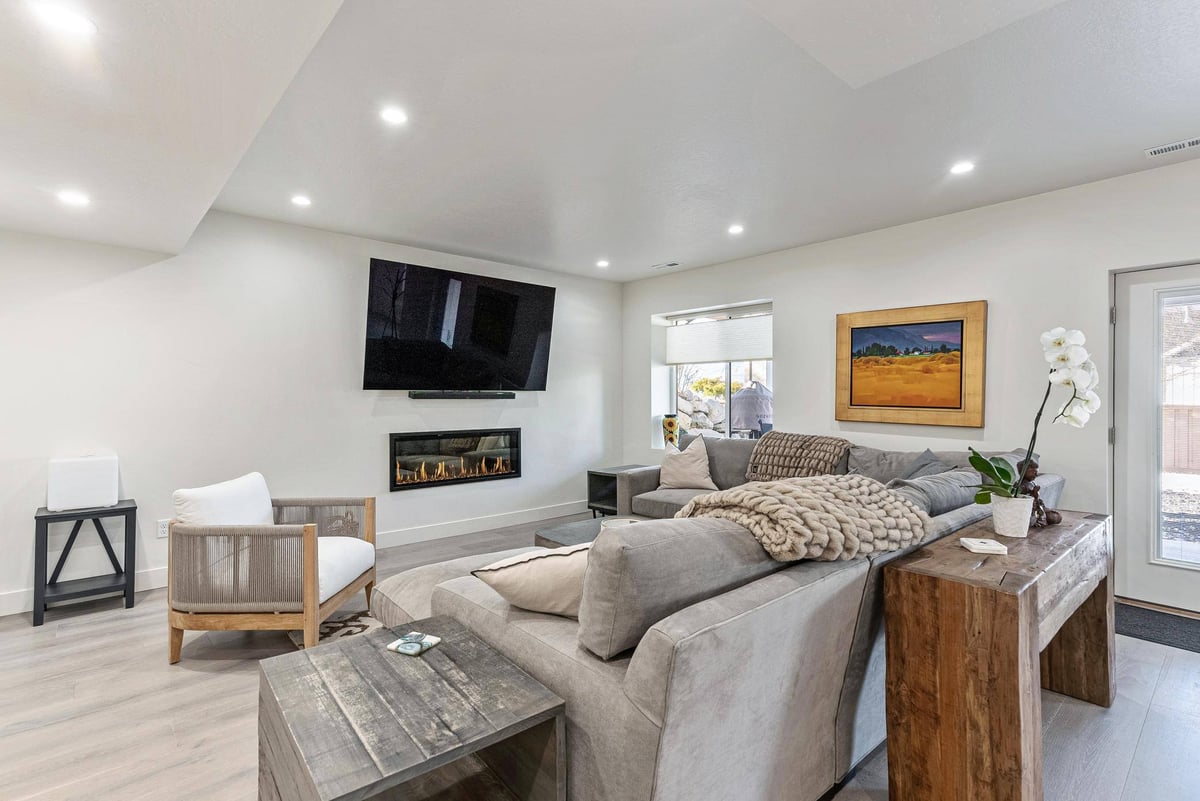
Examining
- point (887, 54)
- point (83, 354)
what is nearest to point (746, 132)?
point (887, 54)

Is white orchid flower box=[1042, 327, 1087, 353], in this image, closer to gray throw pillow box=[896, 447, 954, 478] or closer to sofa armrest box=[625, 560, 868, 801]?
sofa armrest box=[625, 560, 868, 801]

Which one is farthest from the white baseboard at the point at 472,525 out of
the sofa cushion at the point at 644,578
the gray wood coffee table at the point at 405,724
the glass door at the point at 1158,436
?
the glass door at the point at 1158,436

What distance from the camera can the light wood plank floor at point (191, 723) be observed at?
1.77 m

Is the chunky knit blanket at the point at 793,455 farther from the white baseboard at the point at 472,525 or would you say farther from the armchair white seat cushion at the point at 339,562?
the armchair white seat cushion at the point at 339,562

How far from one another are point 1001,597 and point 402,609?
1802 mm

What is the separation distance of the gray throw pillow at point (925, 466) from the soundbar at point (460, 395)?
327 cm

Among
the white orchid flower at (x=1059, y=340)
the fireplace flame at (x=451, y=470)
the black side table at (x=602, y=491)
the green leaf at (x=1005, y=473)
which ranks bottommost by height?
the black side table at (x=602, y=491)

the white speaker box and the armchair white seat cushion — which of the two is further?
the white speaker box

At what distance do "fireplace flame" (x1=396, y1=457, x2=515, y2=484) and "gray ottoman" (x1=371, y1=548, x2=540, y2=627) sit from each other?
257cm

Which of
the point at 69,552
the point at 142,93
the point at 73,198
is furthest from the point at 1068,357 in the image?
the point at 69,552

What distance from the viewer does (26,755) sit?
6.31 feet

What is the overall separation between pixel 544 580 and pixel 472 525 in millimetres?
3713

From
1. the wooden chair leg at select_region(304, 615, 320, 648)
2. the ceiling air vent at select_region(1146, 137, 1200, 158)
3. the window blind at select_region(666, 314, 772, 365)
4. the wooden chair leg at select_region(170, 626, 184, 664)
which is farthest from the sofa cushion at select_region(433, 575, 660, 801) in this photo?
the window blind at select_region(666, 314, 772, 365)

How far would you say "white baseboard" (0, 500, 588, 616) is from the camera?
3234 mm
